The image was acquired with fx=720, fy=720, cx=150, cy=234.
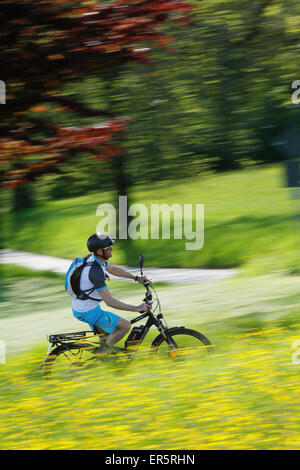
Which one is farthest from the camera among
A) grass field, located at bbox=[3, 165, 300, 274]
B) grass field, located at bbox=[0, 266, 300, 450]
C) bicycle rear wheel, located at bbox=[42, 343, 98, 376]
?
grass field, located at bbox=[3, 165, 300, 274]

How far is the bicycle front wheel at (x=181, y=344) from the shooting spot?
582 cm

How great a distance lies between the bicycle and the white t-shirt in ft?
0.75

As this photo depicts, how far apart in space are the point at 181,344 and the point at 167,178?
9.93 m

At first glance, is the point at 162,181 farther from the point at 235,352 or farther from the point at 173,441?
the point at 173,441

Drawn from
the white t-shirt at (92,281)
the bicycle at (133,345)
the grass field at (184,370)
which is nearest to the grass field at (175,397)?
the grass field at (184,370)

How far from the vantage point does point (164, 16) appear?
17.8ft

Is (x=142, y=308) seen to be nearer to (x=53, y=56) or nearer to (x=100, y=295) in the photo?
A: (x=100, y=295)

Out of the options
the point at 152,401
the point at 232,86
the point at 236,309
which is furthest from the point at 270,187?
the point at 152,401

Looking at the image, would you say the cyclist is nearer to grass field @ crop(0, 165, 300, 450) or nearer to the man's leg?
the man's leg

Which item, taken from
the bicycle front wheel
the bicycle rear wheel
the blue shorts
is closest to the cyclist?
the blue shorts

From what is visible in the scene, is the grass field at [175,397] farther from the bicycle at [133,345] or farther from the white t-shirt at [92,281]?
the white t-shirt at [92,281]

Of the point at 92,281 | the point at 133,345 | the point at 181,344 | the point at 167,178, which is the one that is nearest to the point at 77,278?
the point at 92,281

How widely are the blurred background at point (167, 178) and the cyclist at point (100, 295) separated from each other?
522 millimetres

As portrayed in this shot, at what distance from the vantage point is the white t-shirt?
5.77 metres
